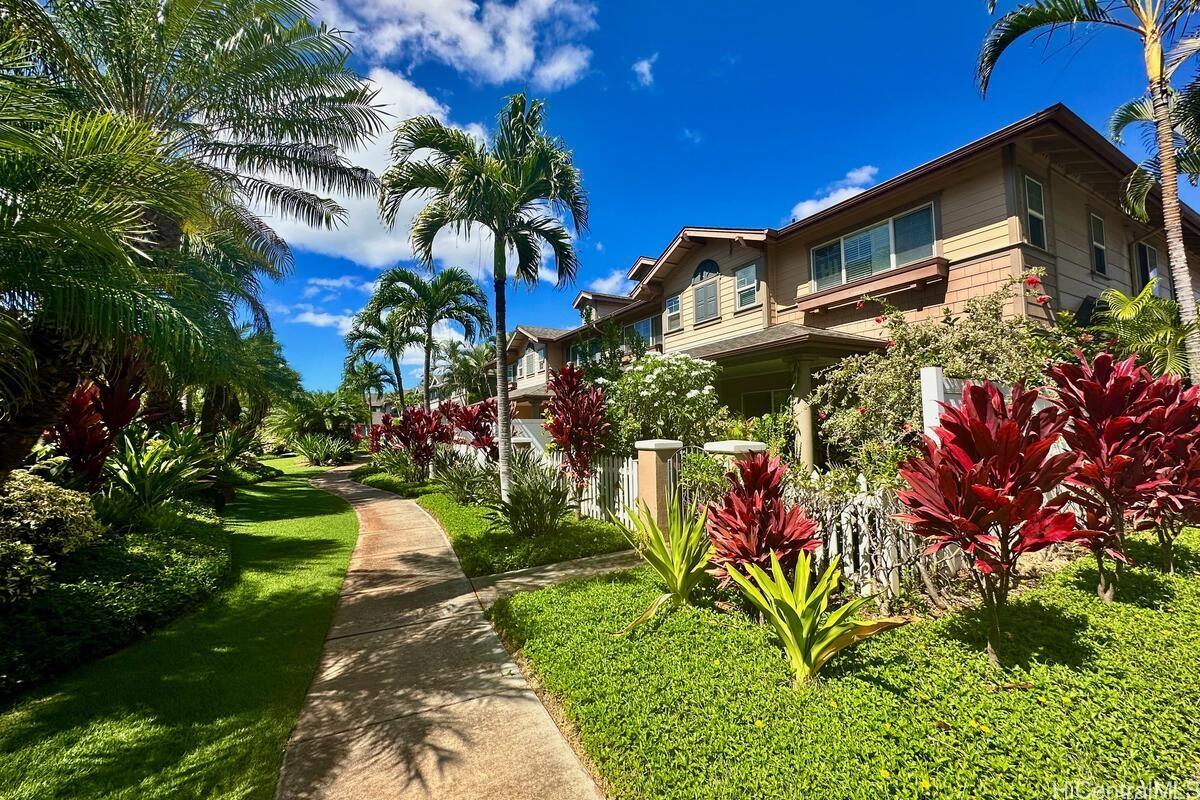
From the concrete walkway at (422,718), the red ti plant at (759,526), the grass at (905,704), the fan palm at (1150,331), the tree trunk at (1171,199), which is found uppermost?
the tree trunk at (1171,199)

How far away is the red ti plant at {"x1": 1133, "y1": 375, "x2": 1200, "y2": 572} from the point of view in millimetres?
4059

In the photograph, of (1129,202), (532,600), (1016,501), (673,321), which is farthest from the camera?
(673,321)

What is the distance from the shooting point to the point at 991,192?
31.1 feet

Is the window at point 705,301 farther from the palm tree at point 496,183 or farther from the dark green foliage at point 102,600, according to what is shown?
the dark green foliage at point 102,600

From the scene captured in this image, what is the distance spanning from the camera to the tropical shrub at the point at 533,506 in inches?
302

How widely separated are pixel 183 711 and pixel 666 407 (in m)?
7.50

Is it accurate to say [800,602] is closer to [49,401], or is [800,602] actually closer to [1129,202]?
[49,401]

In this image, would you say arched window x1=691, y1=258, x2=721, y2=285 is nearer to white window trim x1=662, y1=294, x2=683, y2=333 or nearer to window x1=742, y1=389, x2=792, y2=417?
white window trim x1=662, y1=294, x2=683, y2=333

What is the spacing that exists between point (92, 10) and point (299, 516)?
9148mm

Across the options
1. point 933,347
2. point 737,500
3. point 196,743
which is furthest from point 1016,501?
point 933,347

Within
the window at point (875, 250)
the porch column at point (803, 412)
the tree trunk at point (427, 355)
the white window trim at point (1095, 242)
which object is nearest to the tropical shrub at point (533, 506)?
the porch column at point (803, 412)

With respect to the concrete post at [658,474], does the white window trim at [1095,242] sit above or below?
above

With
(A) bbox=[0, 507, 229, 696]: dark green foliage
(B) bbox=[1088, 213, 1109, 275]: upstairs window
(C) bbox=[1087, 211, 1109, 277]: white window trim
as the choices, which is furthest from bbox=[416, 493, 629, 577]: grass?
(B) bbox=[1088, 213, 1109, 275]: upstairs window

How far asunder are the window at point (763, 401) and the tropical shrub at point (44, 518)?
13858mm
